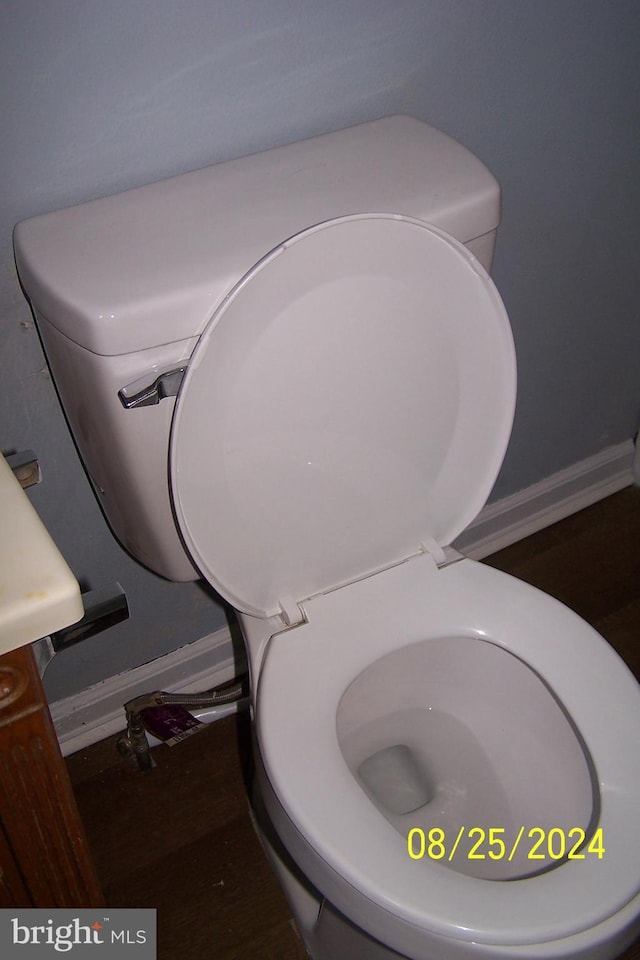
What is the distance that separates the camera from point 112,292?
671mm

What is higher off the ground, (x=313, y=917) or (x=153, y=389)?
(x=153, y=389)

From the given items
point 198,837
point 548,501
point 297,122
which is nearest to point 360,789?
point 198,837

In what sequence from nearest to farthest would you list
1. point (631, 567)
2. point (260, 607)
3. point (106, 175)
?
point (106, 175) < point (260, 607) < point (631, 567)

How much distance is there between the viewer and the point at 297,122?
0.85m

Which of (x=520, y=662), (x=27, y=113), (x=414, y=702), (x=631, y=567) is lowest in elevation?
(x=631, y=567)

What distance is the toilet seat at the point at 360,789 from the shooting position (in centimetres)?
69

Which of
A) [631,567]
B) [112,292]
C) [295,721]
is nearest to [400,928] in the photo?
[295,721]

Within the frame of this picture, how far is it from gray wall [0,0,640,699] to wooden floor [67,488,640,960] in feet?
0.56

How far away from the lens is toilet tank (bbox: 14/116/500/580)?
0.68m

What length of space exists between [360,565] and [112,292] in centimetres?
42

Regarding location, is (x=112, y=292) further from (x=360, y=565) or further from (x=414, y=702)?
(x=414, y=702)

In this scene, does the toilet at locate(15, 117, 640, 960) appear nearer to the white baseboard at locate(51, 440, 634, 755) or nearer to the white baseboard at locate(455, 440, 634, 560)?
the white baseboard at locate(51, 440, 634, 755)

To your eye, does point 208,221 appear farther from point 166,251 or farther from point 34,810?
point 34,810

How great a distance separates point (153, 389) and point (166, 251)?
0.40ft
